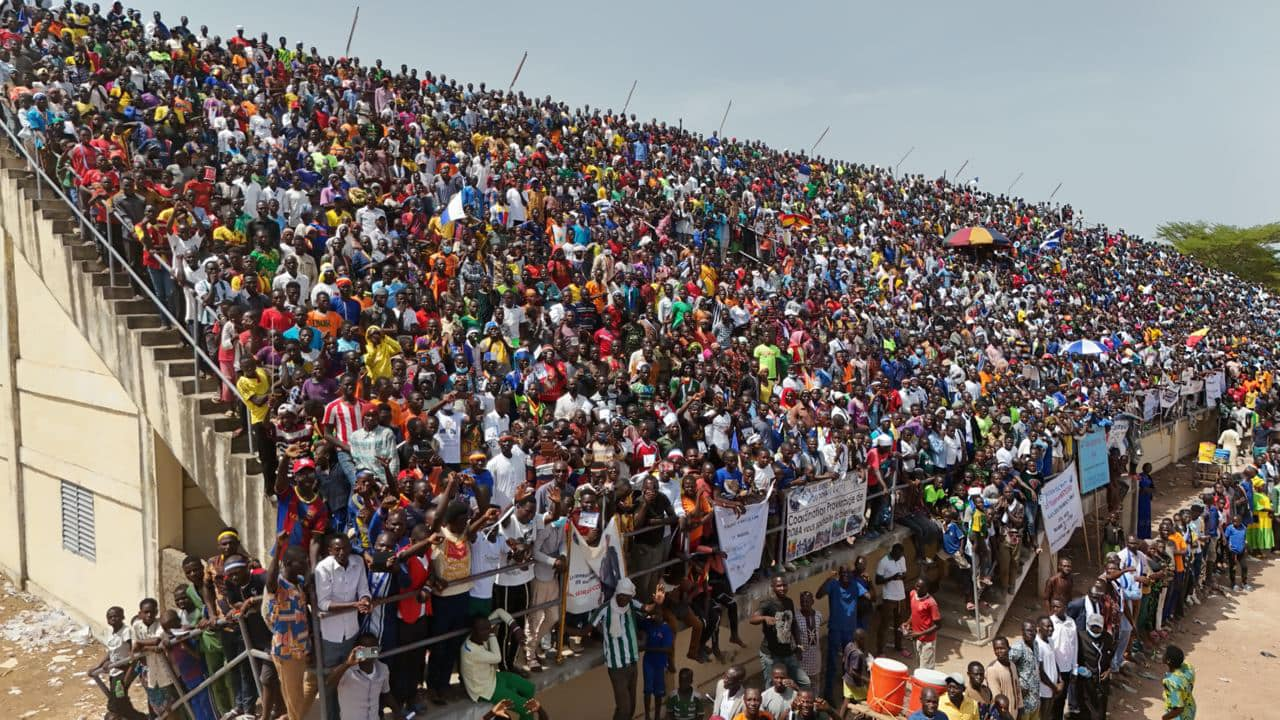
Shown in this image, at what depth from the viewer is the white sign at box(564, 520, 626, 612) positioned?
8297 millimetres

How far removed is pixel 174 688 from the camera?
7848 millimetres

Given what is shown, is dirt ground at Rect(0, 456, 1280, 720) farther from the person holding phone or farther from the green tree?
the green tree

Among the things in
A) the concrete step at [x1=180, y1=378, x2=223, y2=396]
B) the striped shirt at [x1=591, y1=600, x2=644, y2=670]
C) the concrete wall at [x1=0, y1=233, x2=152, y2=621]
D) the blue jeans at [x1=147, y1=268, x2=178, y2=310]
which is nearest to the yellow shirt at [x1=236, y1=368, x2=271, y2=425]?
the concrete step at [x1=180, y1=378, x2=223, y2=396]

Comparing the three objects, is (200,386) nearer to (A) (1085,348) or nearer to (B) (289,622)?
(B) (289,622)

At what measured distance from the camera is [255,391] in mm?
8305

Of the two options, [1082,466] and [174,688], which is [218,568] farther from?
[1082,466]

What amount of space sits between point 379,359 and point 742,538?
441cm

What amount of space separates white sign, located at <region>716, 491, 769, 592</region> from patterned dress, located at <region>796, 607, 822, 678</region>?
30.0 inches

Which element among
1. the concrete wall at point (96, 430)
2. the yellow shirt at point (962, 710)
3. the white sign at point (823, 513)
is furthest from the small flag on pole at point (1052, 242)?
the concrete wall at point (96, 430)

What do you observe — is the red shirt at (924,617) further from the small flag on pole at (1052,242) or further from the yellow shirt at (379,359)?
the small flag on pole at (1052,242)

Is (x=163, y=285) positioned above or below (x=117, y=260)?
below

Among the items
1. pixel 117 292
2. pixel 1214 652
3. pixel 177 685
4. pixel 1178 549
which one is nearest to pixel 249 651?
pixel 177 685

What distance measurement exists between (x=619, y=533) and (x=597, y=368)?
3467mm

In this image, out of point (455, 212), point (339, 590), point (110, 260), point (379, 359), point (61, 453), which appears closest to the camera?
point (339, 590)
